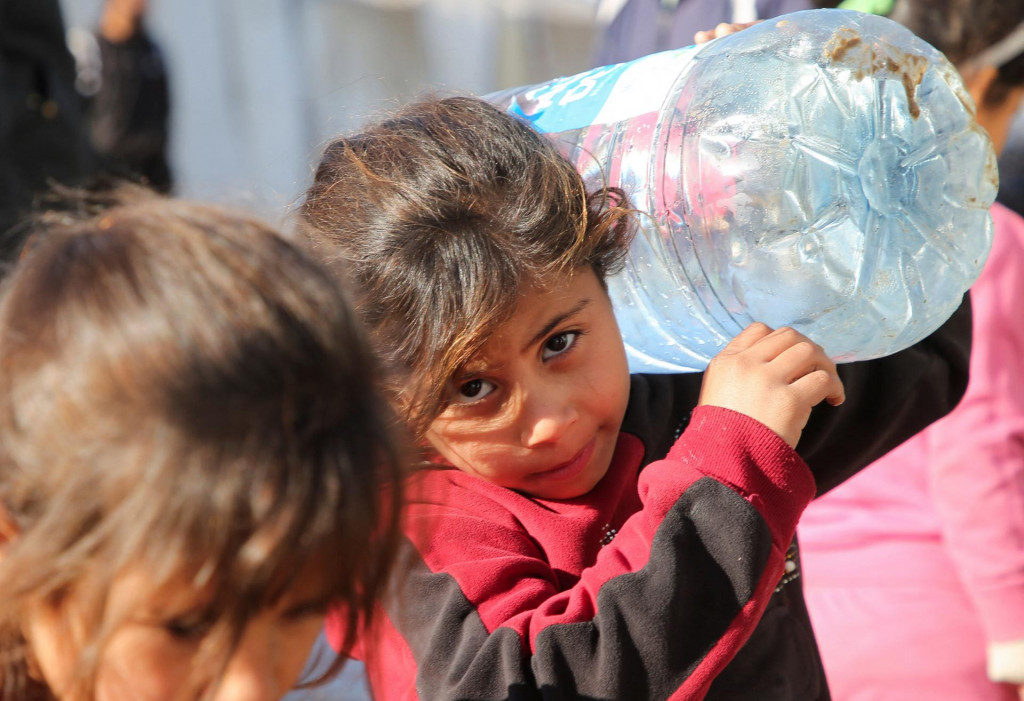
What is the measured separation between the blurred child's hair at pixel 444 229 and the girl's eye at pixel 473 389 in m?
0.03

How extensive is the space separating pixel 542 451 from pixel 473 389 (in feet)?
0.34

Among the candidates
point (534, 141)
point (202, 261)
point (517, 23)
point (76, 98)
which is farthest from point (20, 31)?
point (517, 23)

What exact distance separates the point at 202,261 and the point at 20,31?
299cm

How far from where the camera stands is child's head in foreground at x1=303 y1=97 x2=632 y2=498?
3.91 feet

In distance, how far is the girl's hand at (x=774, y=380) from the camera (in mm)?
1126

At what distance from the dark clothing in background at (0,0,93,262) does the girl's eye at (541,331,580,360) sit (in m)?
2.47

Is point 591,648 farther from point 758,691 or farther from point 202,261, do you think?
point 202,261

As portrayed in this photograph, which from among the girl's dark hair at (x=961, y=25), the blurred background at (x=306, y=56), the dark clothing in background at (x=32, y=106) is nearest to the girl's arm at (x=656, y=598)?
the girl's dark hair at (x=961, y=25)

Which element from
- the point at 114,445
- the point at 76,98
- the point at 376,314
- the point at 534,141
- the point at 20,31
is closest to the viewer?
the point at 114,445

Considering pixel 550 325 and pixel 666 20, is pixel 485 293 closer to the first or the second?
pixel 550 325

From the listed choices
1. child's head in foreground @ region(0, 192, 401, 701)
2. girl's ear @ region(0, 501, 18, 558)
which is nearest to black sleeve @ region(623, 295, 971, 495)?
child's head in foreground @ region(0, 192, 401, 701)

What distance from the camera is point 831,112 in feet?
4.46

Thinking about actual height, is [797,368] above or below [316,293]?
below

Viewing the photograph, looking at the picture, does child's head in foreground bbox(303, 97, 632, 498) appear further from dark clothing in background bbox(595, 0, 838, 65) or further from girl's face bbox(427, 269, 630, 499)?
dark clothing in background bbox(595, 0, 838, 65)
